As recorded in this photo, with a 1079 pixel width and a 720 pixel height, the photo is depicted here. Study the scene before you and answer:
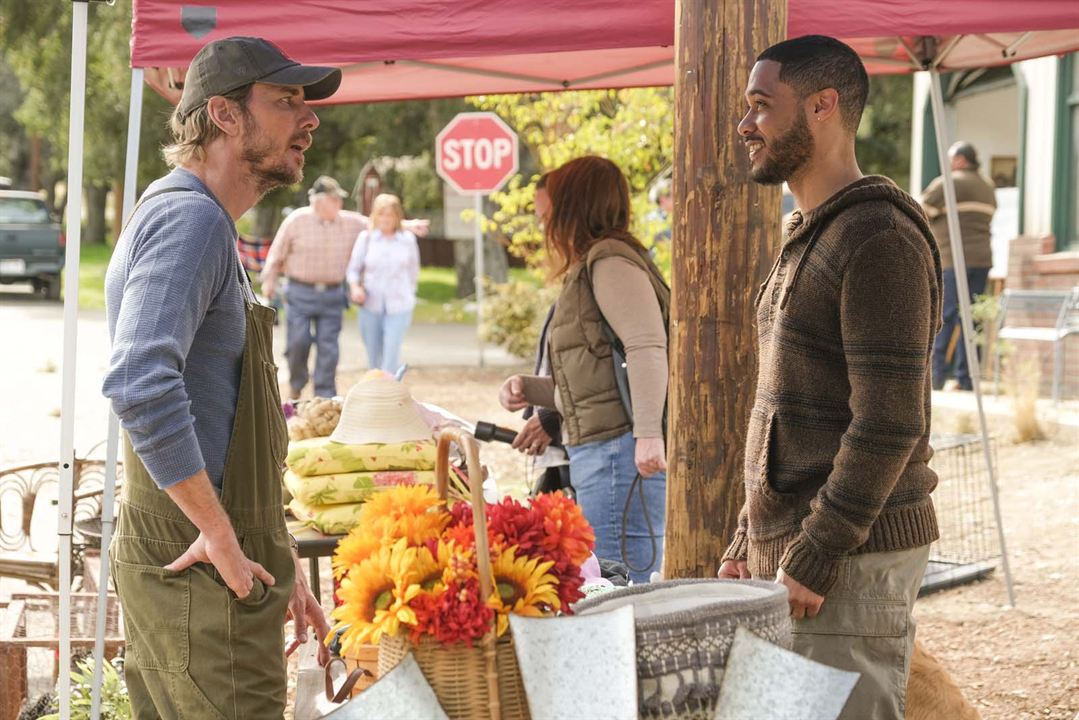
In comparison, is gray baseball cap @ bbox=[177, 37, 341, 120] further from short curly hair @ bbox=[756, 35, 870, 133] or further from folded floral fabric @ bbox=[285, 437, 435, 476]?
folded floral fabric @ bbox=[285, 437, 435, 476]

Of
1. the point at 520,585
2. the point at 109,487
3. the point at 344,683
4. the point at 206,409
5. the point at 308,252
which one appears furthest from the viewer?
the point at 308,252

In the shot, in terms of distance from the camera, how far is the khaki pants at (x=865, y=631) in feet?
8.30

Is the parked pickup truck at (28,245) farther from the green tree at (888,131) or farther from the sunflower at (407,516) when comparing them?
the sunflower at (407,516)

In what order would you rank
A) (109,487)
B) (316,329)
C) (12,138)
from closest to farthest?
1. (109,487)
2. (316,329)
3. (12,138)

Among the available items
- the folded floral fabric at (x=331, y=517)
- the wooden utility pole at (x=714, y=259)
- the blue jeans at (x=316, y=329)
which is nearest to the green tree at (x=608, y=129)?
the blue jeans at (x=316, y=329)

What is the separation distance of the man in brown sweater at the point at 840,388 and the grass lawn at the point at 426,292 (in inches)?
551

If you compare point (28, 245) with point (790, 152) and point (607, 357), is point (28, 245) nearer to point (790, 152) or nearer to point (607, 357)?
point (607, 357)

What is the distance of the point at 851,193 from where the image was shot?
98.0 inches

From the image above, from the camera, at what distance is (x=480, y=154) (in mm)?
15523

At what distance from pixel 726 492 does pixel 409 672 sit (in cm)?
160

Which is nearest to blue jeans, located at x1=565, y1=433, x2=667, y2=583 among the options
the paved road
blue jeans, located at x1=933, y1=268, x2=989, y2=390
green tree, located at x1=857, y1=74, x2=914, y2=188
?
the paved road

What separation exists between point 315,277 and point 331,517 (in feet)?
26.3

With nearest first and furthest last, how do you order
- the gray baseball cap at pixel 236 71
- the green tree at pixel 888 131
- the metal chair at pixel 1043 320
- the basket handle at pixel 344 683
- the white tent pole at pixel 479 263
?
1. the gray baseball cap at pixel 236 71
2. the basket handle at pixel 344 683
3. the metal chair at pixel 1043 320
4. the white tent pole at pixel 479 263
5. the green tree at pixel 888 131

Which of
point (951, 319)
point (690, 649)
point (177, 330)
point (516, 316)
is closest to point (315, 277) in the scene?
point (516, 316)
